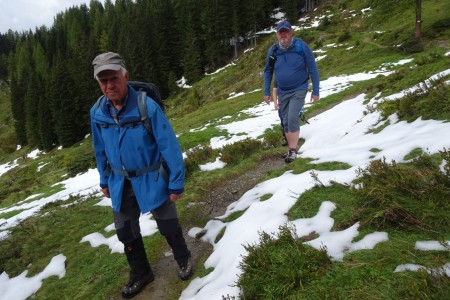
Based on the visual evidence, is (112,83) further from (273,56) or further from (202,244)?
(273,56)

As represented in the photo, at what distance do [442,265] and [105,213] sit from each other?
22.5ft

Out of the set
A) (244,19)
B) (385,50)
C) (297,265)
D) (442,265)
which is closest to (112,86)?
(297,265)

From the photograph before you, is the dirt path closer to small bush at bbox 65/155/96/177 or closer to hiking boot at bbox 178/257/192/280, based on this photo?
hiking boot at bbox 178/257/192/280

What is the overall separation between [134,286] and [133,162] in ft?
5.94

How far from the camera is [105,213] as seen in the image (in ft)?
25.0

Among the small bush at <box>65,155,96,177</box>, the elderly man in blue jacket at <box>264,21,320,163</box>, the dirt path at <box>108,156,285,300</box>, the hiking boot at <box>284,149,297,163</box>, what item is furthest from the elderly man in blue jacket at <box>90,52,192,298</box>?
the small bush at <box>65,155,96,177</box>

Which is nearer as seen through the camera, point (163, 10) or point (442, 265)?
point (442, 265)

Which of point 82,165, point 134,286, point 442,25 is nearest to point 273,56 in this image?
point 134,286

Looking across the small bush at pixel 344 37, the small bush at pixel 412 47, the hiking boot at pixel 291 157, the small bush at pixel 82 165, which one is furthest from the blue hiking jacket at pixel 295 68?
the small bush at pixel 344 37

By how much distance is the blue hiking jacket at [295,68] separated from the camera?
6.86 metres

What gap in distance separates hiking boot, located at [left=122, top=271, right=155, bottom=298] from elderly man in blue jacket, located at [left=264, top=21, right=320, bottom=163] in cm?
422

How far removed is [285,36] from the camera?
664 cm

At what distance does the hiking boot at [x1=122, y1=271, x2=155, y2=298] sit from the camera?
14.7ft

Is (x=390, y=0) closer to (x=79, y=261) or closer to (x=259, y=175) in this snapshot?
(x=259, y=175)
